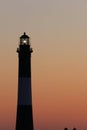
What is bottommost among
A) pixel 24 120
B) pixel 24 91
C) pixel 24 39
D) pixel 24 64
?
pixel 24 120

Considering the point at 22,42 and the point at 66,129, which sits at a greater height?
the point at 22,42

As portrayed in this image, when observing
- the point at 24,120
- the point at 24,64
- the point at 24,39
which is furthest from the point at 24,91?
the point at 24,39

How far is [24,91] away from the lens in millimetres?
118188

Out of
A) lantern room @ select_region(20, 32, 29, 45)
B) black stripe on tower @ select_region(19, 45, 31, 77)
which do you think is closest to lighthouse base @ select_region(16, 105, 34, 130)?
black stripe on tower @ select_region(19, 45, 31, 77)

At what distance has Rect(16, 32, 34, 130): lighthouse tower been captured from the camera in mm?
117938

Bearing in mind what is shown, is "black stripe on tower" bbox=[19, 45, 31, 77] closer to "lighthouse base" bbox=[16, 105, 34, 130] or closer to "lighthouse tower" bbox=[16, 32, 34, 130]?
"lighthouse tower" bbox=[16, 32, 34, 130]

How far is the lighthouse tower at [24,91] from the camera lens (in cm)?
11794

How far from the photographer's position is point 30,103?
118375 mm

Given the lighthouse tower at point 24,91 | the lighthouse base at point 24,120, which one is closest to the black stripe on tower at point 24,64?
the lighthouse tower at point 24,91

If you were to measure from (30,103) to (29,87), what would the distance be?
1325 mm

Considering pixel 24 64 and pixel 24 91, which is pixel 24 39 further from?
pixel 24 91

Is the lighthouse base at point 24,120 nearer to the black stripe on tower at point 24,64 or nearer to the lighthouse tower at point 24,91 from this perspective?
the lighthouse tower at point 24,91

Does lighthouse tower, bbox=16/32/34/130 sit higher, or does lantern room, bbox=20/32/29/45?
lantern room, bbox=20/32/29/45

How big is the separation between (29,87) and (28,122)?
2949mm
